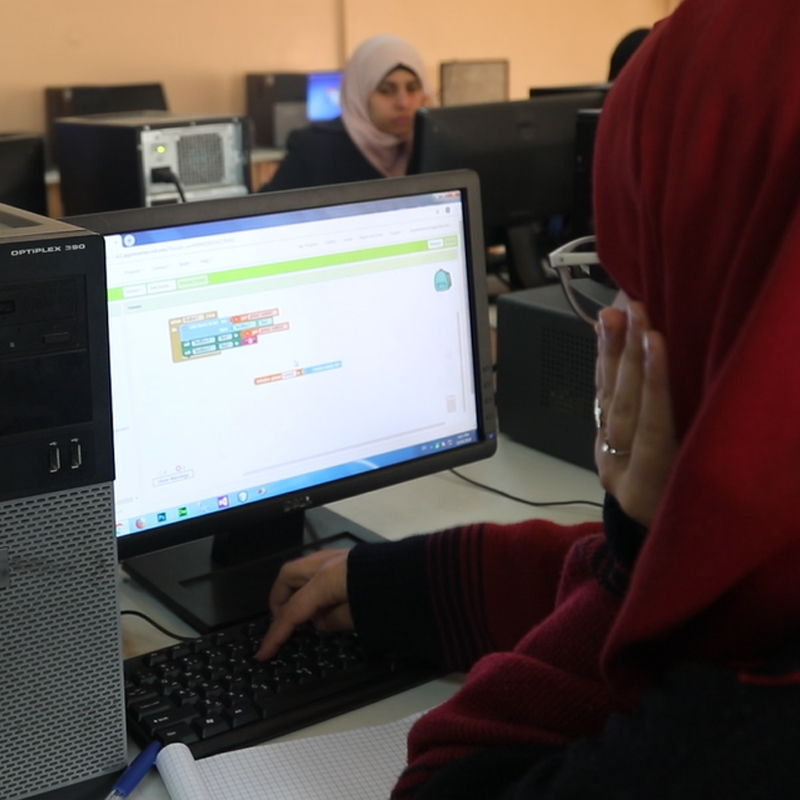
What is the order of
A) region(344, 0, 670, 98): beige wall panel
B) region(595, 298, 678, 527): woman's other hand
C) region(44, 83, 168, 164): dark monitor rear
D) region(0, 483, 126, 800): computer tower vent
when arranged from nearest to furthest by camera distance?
region(595, 298, 678, 527): woman's other hand, region(0, 483, 126, 800): computer tower vent, region(44, 83, 168, 164): dark monitor rear, region(344, 0, 670, 98): beige wall panel

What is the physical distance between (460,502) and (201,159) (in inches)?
32.6

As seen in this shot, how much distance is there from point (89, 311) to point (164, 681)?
0.35m

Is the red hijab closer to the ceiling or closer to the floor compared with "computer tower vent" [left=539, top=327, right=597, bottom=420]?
closer to the ceiling

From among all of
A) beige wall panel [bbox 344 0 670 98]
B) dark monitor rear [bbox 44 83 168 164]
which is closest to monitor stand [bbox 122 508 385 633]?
dark monitor rear [bbox 44 83 168 164]

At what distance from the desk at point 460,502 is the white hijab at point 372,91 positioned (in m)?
1.90

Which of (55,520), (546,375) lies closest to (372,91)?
(546,375)

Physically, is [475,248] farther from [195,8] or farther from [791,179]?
[195,8]

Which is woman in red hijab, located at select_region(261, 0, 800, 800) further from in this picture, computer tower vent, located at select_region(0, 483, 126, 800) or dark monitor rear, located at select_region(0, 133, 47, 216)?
dark monitor rear, located at select_region(0, 133, 47, 216)

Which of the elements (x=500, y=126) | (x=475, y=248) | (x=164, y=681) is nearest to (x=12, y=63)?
(x=500, y=126)

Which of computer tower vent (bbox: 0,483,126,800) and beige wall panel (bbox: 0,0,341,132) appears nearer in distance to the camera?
computer tower vent (bbox: 0,483,126,800)

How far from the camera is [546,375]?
1.49 m

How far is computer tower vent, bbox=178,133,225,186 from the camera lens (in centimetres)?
179

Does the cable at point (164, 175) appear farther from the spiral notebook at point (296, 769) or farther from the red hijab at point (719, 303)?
the red hijab at point (719, 303)

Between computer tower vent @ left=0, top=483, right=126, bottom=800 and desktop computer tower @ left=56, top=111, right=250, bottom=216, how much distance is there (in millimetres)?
1031
